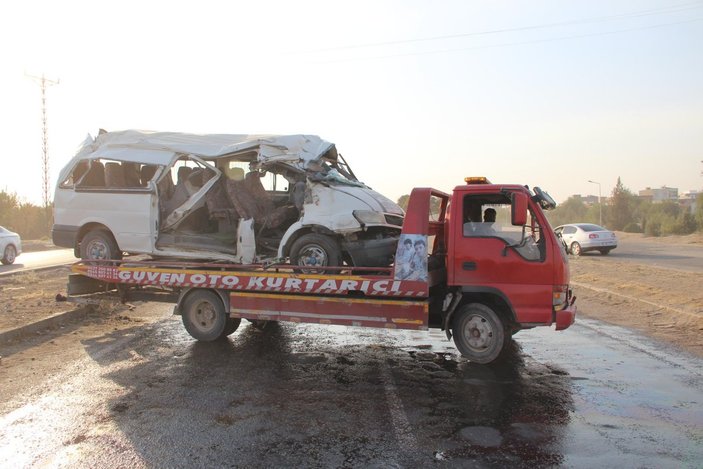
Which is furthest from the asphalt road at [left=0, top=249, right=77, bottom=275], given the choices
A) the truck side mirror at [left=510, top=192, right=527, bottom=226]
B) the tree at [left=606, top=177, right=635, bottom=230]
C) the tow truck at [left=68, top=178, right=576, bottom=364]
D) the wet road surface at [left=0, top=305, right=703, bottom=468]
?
the tree at [left=606, top=177, right=635, bottom=230]

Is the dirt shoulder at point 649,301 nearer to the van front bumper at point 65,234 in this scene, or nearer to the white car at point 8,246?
the van front bumper at point 65,234

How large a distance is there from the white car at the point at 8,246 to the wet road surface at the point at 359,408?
49.8ft

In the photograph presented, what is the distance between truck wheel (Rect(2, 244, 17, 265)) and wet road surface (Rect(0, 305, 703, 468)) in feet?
50.0

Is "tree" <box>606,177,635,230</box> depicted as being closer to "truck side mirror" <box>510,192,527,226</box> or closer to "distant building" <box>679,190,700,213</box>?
"distant building" <box>679,190,700,213</box>

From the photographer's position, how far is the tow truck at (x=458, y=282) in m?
6.40

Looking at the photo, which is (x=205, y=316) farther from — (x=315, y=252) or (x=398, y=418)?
(x=398, y=418)

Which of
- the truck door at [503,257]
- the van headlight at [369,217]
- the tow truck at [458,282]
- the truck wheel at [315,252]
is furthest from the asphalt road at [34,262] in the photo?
the truck door at [503,257]

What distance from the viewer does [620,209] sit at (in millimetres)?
67875

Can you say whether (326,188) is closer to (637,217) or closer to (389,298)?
(389,298)

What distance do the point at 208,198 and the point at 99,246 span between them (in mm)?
2145

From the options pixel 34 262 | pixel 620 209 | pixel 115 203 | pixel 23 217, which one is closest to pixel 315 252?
pixel 115 203

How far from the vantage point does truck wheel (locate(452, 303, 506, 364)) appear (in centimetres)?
651

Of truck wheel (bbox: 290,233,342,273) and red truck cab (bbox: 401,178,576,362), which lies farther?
truck wheel (bbox: 290,233,342,273)

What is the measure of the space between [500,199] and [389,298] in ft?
6.26
